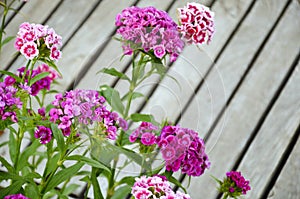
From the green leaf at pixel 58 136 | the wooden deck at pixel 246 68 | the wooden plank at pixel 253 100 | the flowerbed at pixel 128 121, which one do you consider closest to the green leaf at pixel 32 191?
the flowerbed at pixel 128 121

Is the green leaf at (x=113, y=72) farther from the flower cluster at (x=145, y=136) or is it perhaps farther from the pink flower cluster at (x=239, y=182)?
the pink flower cluster at (x=239, y=182)

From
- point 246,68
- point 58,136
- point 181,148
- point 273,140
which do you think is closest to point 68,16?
point 246,68

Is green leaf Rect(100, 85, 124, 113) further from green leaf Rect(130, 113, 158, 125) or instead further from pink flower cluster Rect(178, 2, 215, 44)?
pink flower cluster Rect(178, 2, 215, 44)

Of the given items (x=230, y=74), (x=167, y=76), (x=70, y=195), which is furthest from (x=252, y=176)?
(x=167, y=76)

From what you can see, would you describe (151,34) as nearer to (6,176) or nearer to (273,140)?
(6,176)

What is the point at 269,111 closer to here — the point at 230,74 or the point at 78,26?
the point at 230,74

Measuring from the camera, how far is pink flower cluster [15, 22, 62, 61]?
106cm

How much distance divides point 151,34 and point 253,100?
3.12 feet

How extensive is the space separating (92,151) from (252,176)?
0.83 meters

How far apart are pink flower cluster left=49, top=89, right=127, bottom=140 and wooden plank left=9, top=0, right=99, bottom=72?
1.02 metres

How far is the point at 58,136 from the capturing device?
1.02 metres

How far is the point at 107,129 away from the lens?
0.93 metres

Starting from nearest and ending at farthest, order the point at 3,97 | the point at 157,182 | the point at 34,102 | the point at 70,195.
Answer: the point at 157,182 → the point at 3,97 → the point at 70,195 → the point at 34,102

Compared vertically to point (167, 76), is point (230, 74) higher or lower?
higher
